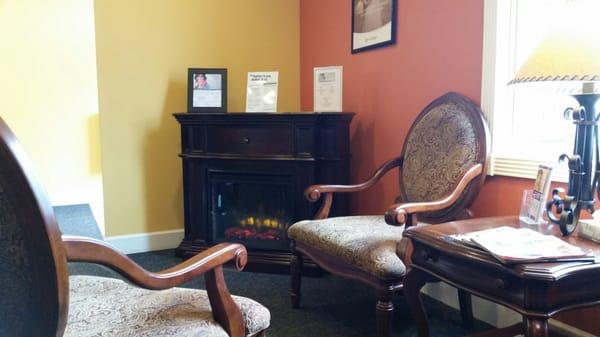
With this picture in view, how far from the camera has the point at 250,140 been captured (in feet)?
9.88

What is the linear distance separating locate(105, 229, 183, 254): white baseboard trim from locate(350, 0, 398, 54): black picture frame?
1.78 metres

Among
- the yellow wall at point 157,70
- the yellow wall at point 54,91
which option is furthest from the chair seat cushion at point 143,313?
the yellow wall at point 54,91

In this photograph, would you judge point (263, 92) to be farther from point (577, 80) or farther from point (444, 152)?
point (577, 80)

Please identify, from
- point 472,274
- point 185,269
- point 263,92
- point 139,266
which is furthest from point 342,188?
point 139,266

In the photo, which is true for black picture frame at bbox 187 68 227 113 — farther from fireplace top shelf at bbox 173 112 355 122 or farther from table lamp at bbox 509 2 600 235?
table lamp at bbox 509 2 600 235

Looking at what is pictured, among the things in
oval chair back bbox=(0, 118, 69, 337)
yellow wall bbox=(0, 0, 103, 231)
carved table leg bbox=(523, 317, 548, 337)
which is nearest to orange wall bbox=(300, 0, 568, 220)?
carved table leg bbox=(523, 317, 548, 337)

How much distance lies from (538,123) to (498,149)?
0.20 metres

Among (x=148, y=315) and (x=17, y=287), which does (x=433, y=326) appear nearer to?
(x=148, y=315)

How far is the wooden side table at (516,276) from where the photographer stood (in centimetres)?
119

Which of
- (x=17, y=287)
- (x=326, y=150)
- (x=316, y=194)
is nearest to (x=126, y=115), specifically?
(x=326, y=150)

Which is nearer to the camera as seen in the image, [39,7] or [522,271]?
[522,271]

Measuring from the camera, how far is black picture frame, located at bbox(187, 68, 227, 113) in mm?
3250

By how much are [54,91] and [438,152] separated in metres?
4.32

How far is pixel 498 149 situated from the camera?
7.11 ft
